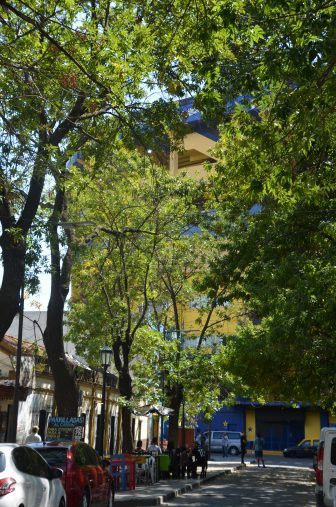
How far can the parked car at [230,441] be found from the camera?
181 feet

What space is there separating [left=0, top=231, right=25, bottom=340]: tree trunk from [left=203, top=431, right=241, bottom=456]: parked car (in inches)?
1721

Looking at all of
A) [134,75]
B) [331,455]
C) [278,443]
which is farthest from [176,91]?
[278,443]

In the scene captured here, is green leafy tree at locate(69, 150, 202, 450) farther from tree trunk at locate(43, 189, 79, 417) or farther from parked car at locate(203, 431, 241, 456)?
parked car at locate(203, 431, 241, 456)

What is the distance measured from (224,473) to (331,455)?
17.7m

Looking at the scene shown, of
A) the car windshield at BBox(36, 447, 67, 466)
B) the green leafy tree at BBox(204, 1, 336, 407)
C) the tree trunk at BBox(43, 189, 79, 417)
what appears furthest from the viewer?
the tree trunk at BBox(43, 189, 79, 417)

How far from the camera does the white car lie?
352 inches

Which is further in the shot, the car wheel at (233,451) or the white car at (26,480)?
the car wheel at (233,451)

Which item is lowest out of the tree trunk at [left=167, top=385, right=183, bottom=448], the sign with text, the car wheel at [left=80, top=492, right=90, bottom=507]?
the car wheel at [left=80, top=492, right=90, bottom=507]

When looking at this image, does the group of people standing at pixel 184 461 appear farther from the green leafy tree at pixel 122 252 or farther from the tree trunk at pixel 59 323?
the tree trunk at pixel 59 323

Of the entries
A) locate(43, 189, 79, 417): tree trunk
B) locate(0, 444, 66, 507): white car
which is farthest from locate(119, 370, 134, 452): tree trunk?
locate(0, 444, 66, 507): white car

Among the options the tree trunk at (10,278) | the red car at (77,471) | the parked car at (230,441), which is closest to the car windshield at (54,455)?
the red car at (77,471)

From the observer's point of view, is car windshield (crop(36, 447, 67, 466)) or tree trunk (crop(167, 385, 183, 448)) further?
tree trunk (crop(167, 385, 183, 448))

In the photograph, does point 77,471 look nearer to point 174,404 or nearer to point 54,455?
point 54,455

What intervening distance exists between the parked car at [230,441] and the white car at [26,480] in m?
45.6
